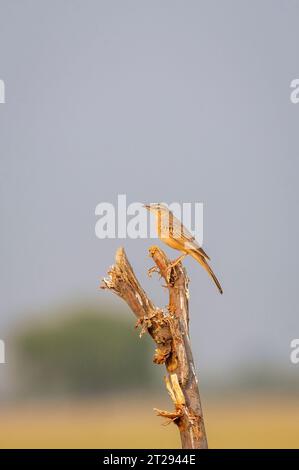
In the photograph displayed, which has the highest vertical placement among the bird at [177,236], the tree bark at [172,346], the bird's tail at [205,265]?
the bird at [177,236]

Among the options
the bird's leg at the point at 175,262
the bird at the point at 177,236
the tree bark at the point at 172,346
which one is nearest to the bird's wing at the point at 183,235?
the bird at the point at 177,236

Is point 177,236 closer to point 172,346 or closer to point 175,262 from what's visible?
point 175,262

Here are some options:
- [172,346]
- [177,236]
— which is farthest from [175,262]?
[172,346]

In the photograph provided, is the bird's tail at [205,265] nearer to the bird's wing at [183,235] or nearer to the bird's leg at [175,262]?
the bird's wing at [183,235]

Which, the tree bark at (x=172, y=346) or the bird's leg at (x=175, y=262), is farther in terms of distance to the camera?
the bird's leg at (x=175, y=262)

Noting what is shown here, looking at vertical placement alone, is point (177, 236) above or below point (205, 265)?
above

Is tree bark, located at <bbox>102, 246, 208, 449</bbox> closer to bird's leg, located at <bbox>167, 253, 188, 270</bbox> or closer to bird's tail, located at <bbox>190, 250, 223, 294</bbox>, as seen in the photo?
bird's leg, located at <bbox>167, 253, 188, 270</bbox>
